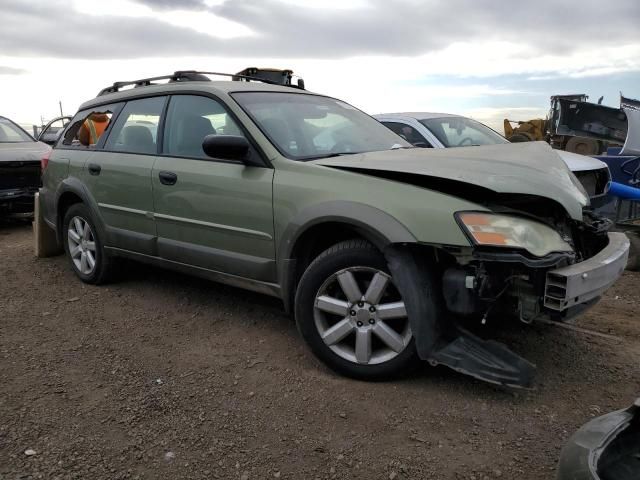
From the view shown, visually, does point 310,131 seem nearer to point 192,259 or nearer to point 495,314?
point 192,259

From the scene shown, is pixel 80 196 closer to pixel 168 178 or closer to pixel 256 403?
pixel 168 178

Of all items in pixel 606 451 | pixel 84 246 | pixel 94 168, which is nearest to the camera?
pixel 606 451

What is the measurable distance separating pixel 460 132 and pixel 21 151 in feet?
20.4

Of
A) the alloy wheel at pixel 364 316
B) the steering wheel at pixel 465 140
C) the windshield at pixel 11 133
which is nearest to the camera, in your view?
the alloy wheel at pixel 364 316

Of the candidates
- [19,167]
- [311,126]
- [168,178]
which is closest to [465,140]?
[311,126]

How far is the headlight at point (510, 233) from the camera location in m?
2.57

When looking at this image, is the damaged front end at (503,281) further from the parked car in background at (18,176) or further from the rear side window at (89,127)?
the parked car in background at (18,176)

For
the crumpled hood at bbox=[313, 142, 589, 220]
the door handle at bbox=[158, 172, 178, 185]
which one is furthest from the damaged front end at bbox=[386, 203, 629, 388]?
the door handle at bbox=[158, 172, 178, 185]

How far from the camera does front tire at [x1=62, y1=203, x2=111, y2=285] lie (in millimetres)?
4770

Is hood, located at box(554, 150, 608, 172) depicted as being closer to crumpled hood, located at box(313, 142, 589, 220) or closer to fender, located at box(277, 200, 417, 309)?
crumpled hood, located at box(313, 142, 589, 220)

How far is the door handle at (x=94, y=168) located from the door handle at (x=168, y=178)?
909mm

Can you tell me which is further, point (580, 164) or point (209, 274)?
point (580, 164)

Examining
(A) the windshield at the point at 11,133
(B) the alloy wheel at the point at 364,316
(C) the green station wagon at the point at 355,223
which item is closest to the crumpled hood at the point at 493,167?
(C) the green station wagon at the point at 355,223

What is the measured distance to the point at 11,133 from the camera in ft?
28.7
